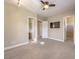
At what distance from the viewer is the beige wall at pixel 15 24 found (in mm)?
5633

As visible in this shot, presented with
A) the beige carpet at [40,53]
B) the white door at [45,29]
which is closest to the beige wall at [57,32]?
the white door at [45,29]

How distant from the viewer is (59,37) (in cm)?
880

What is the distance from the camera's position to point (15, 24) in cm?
630

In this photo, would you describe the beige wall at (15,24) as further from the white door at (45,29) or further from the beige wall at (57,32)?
the white door at (45,29)

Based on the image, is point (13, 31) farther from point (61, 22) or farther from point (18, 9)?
point (61, 22)

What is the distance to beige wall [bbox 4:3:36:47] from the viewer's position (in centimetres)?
563

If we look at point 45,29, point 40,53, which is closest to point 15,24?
point 40,53

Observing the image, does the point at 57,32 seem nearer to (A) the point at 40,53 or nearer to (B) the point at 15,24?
(B) the point at 15,24

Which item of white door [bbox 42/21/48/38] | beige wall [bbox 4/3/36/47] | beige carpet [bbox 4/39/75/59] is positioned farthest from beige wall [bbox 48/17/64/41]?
beige carpet [bbox 4/39/75/59]

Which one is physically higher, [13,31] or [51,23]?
[51,23]

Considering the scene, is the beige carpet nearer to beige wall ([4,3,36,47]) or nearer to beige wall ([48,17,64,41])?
beige wall ([4,3,36,47])
